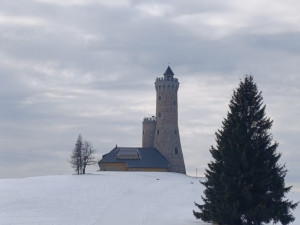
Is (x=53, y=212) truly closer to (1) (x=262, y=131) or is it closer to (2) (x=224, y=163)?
(2) (x=224, y=163)

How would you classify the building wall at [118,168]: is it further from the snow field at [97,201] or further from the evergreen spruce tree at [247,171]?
the evergreen spruce tree at [247,171]

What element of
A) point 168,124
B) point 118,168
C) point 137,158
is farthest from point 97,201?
point 168,124

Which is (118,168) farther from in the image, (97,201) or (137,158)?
(97,201)

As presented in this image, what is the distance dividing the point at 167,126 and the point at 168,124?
398 mm

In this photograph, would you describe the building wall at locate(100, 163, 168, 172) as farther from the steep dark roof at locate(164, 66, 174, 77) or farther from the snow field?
the snow field

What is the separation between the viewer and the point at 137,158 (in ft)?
328

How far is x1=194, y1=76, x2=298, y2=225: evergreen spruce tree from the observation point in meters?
39.5

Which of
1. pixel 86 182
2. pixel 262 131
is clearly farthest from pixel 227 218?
pixel 86 182

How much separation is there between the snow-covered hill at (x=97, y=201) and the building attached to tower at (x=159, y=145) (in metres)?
20.1

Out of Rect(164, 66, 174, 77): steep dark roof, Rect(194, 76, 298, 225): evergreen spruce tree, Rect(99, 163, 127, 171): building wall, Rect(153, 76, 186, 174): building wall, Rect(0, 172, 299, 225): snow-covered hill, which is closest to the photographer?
Rect(194, 76, 298, 225): evergreen spruce tree

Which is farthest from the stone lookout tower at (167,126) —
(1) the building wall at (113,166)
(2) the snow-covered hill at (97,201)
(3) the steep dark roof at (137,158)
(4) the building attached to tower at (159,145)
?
(2) the snow-covered hill at (97,201)

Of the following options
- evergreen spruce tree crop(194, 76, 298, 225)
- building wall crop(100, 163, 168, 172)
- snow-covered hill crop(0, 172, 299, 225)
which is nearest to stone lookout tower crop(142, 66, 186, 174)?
building wall crop(100, 163, 168, 172)

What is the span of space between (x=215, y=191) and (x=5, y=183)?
38.6 meters

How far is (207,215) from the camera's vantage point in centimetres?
4197
